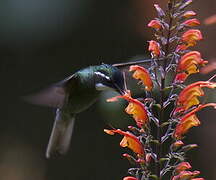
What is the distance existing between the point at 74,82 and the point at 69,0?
195cm

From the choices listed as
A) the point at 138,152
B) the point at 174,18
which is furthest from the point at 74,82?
the point at 174,18

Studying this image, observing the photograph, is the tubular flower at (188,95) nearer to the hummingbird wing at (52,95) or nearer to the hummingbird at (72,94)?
the hummingbird at (72,94)

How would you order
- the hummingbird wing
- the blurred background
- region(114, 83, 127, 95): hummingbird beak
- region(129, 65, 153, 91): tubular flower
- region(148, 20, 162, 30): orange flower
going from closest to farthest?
region(148, 20, 162, 30): orange flower < region(129, 65, 153, 91): tubular flower < region(114, 83, 127, 95): hummingbird beak < the hummingbird wing < the blurred background

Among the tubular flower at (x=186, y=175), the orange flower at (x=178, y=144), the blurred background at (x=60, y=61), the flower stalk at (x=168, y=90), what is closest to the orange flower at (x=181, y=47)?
the flower stalk at (x=168, y=90)

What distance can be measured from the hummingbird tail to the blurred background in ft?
4.20

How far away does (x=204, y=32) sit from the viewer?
138 inches

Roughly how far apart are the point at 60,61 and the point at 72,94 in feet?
5.38

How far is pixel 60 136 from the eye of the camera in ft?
7.99

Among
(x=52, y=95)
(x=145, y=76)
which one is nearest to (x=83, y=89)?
(x=52, y=95)

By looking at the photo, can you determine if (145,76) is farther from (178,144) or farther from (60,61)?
(60,61)

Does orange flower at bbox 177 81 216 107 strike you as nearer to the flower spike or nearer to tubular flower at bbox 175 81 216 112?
tubular flower at bbox 175 81 216 112

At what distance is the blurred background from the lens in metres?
3.85

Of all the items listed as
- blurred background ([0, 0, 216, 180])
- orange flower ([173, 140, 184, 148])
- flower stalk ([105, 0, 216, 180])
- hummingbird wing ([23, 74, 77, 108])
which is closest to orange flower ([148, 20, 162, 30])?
flower stalk ([105, 0, 216, 180])

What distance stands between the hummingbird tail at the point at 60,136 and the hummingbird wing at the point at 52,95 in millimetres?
255
